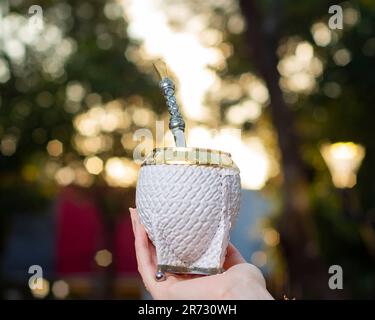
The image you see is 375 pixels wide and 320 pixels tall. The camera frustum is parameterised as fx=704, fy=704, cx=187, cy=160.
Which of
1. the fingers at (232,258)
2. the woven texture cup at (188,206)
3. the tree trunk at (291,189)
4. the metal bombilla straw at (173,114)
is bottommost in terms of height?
the fingers at (232,258)

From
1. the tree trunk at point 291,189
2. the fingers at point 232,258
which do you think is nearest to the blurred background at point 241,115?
the tree trunk at point 291,189

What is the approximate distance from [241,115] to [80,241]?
6.10m

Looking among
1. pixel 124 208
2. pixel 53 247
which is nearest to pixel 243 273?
pixel 124 208

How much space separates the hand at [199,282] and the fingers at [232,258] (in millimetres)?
53

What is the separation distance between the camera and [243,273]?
66.3 inches

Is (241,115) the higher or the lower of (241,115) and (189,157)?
the higher

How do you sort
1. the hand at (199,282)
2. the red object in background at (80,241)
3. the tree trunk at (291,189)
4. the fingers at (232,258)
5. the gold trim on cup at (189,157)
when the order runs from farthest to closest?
the red object in background at (80,241), the tree trunk at (291,189), the fingers at (232,258), the gold trim on cup at (189,157), the hand at (199,282)

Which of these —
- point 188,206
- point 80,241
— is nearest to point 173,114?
point 188,206

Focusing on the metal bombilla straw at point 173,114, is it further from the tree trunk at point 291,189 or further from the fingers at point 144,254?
the tree trunk at point 291,189

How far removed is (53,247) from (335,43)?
8670 millimetres

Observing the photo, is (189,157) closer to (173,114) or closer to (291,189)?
(173,114)

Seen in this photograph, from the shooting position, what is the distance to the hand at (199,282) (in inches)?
64.9

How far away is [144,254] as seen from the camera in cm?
177
